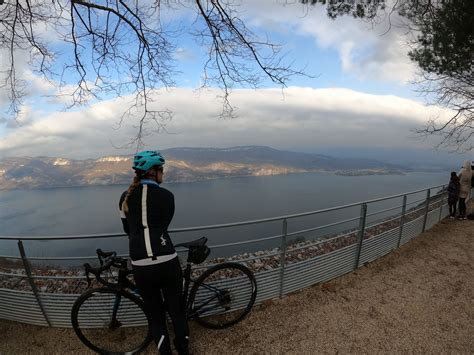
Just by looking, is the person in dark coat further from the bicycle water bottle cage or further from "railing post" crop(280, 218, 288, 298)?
the bicycle water bottle cage

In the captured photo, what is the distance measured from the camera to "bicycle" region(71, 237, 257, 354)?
3.08m

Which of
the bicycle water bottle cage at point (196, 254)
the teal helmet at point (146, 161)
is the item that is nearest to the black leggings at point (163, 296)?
the bicycle water bottle cage at point (196, 254)

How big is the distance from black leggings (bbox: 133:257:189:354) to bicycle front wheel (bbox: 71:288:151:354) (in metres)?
0.41

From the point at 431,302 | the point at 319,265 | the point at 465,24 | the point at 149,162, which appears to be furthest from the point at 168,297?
the point at 465,24

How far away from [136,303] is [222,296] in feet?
3.34

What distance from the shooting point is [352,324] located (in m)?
3.61

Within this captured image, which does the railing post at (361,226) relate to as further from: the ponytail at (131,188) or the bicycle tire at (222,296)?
the ponytail at (131,188)

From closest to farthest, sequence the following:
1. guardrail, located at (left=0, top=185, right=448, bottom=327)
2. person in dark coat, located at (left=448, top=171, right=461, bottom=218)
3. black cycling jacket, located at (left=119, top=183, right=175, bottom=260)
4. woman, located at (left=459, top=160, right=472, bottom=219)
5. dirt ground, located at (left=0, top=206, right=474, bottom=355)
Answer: black cycling jacket, located at (left=119, top=183, right=175, bottom=260) → dirt ground, located at (left=0, top=206, right=474, bottom=355) → guardrail, located at (left=0, top=185, right=448, bottom=327) → person in dark coat, located at (left=448, top=171, right=461, bottom=218) → woman, located at (left=459, top=160, right=472, bottom=219)

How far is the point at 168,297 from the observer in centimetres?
267

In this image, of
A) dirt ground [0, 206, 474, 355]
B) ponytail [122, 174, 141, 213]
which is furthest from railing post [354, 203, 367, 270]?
ponytail [122, 174, 141, 213]

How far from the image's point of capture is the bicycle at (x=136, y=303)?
121 inches

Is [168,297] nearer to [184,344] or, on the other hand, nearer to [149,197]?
[184,344]

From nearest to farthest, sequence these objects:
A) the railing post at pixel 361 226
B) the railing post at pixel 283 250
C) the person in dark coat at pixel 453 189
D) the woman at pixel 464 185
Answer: the railing post at pixel 283 250 → the railing post at pixel 361 226 → the person in dark coat at pixel 453 189 → the woman at pixel 464 185

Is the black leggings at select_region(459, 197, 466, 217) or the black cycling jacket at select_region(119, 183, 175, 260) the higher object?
the black cycling jacket at select_region(119, 183, 175, 260)
